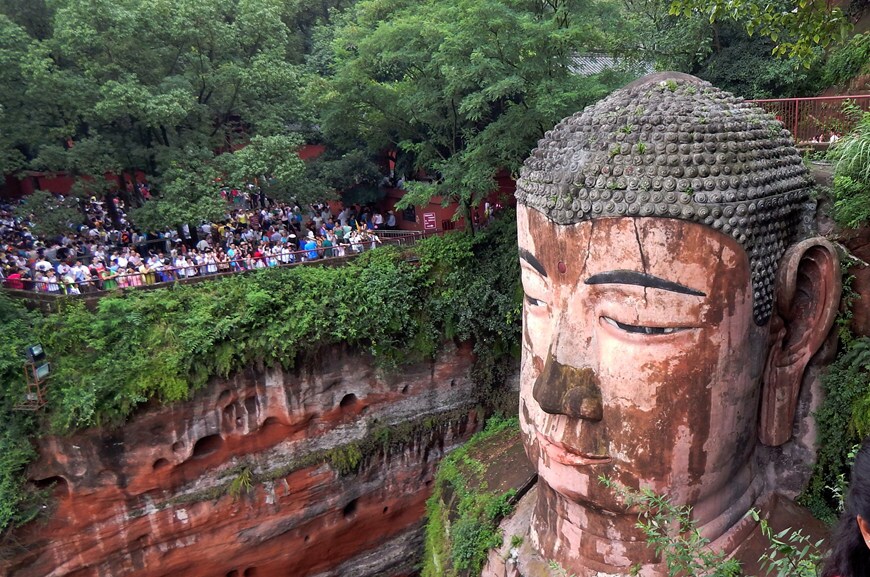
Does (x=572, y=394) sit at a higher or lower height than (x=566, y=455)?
higher

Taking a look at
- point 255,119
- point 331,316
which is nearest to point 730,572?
point 331,316

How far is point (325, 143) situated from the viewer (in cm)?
1884

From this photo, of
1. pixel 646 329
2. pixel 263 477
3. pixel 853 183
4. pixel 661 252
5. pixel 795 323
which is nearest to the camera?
pixel 661 252

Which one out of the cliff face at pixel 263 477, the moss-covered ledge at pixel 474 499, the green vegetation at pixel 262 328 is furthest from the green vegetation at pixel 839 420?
the cliff face at pixel 263 477

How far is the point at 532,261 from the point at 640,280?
1138 mm

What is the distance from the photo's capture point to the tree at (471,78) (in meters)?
11.1

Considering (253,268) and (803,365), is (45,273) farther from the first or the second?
(803,365)

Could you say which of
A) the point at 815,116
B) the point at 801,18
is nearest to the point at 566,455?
the point at 815,116

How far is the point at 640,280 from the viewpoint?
17.7 ft

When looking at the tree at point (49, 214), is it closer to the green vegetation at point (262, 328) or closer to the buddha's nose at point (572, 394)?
the green vegetation at point (262, 328)

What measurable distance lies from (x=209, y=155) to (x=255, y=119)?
5.68 ft

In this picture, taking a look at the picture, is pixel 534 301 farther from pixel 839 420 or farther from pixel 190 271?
pixel 190 271

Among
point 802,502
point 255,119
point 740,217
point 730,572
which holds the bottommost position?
point 802,502

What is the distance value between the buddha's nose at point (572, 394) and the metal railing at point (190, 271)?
28.0 ft
